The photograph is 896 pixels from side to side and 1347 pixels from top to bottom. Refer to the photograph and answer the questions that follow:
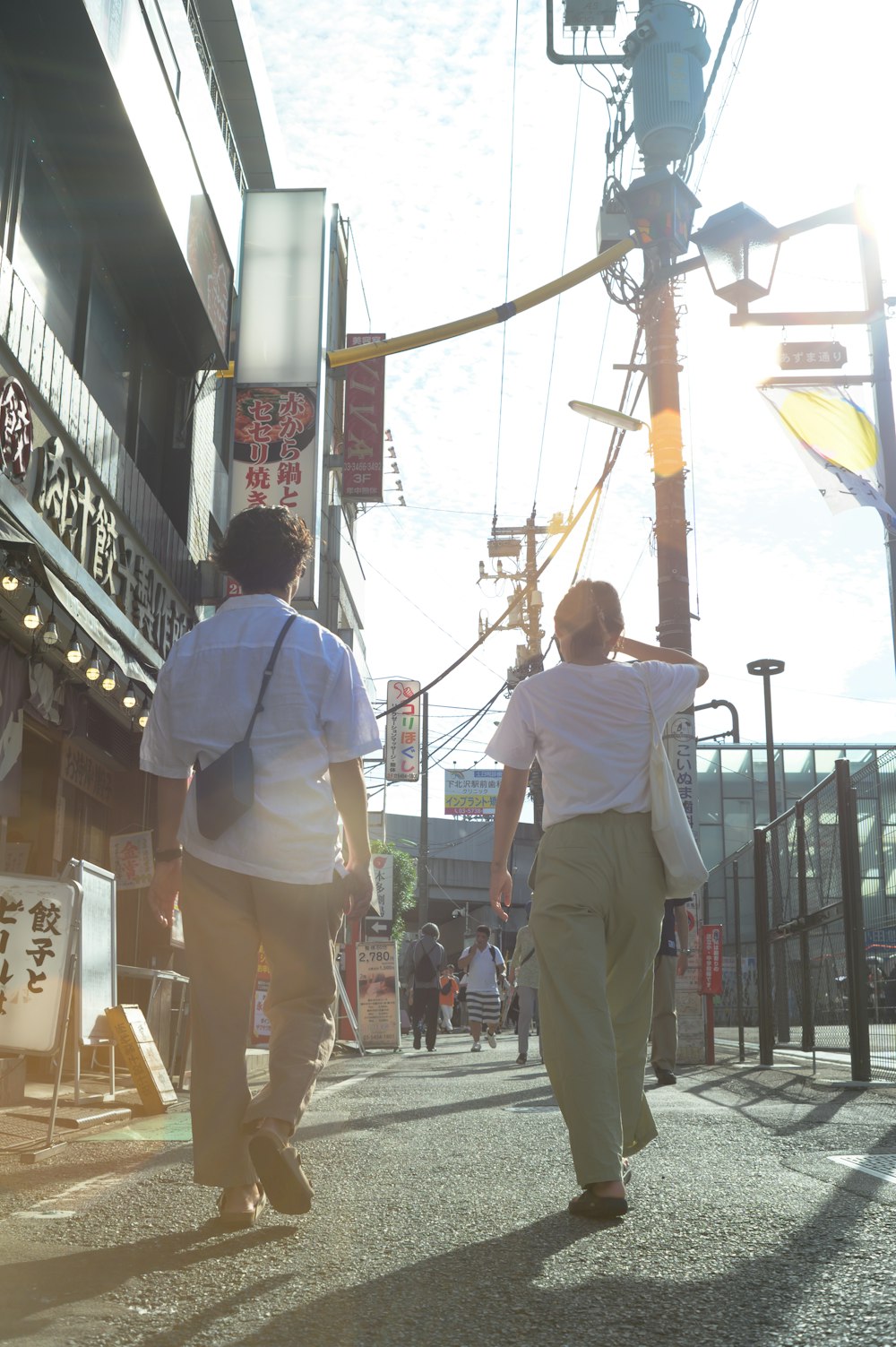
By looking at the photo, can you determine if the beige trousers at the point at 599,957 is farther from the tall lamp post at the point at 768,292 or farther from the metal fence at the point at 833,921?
the tall lamp post at the point at 768,292

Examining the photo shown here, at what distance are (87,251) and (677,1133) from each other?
837 centimetres

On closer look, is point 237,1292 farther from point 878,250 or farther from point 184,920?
point 878,250

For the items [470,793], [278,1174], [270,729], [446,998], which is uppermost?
[470,793]

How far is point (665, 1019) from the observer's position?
335 inches

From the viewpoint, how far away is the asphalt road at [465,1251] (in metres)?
2.08

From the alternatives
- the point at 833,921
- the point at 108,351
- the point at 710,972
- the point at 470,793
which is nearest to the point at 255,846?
the point at 833,921

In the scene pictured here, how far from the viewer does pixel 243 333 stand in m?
14.3

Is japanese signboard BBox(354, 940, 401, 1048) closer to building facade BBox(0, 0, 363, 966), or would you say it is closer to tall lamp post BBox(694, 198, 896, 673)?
building facade BBox(0, 0, 363, 966)

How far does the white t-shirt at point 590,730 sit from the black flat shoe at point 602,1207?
1.01 meters

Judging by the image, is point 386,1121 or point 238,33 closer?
point 386,1121

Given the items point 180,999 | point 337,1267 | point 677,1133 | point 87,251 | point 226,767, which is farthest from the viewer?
point 87,251

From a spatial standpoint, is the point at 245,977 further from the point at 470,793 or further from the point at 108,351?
the point at 470,793

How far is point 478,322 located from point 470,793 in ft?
155

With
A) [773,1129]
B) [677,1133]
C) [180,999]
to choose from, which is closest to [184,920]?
[677,1133]
